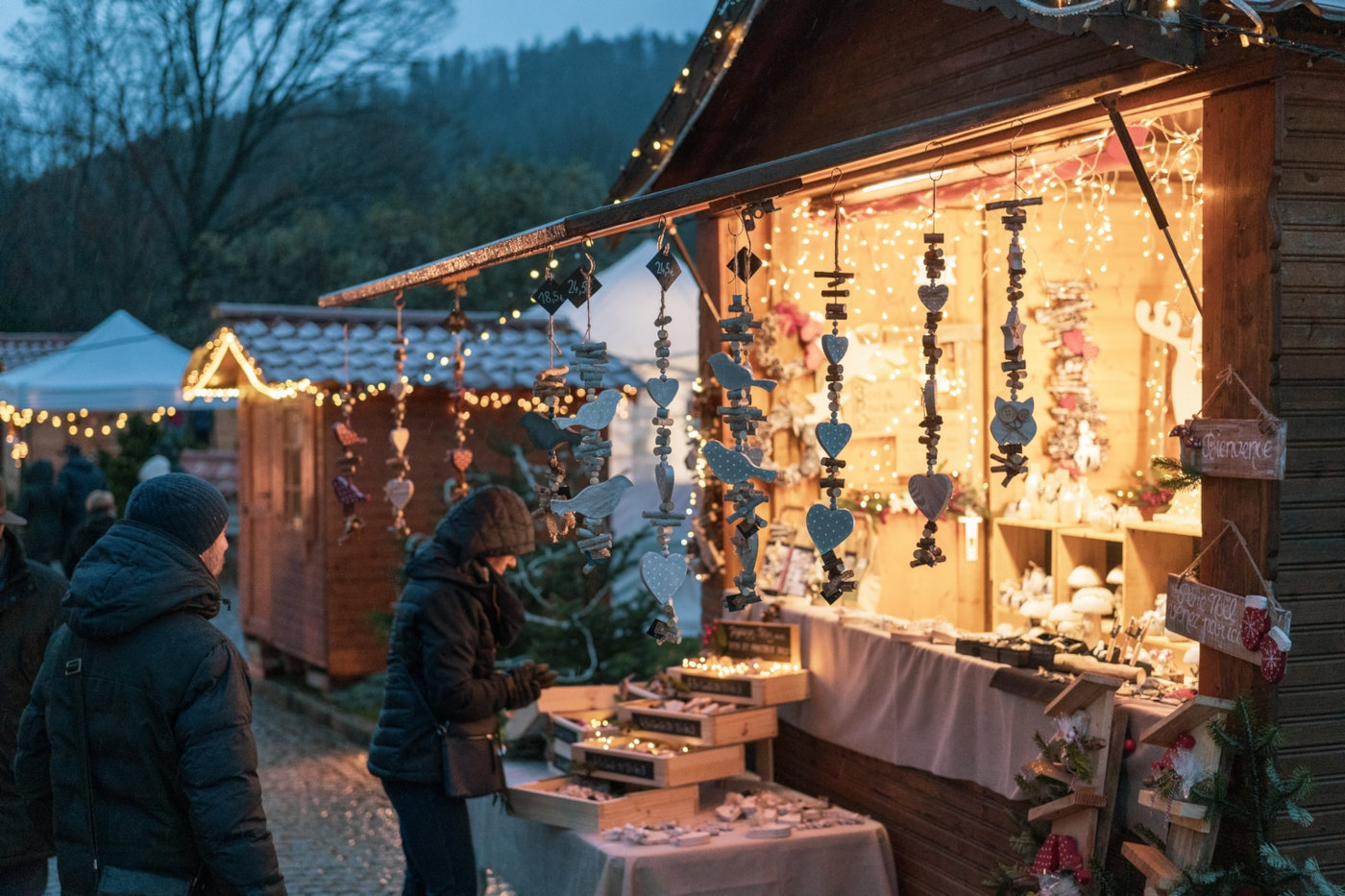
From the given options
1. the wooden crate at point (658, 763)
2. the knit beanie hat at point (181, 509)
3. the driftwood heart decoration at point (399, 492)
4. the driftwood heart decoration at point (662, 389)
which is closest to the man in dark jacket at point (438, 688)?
the wooden crate at point (658, 763)

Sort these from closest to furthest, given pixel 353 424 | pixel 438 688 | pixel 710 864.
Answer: pixel 438 688 → pixel 710 864 → pixel 353 424

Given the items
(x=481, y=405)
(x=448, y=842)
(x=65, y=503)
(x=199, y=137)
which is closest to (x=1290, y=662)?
(x=448, y=842)

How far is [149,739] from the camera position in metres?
3.36

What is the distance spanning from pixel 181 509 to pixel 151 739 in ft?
1.97

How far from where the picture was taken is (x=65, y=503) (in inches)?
536

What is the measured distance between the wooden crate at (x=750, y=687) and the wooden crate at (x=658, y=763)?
0.27 meters

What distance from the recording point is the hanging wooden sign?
3.70m

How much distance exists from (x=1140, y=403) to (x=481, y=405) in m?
6.96

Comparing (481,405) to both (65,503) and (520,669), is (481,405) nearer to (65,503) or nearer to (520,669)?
(65,503)

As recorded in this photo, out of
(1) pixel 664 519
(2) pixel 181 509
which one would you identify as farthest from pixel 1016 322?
(2) pixel 181 509

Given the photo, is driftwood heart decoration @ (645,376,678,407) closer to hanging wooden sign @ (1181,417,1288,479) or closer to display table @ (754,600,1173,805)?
hanging wooden sign @ (1181,417,1288,479)

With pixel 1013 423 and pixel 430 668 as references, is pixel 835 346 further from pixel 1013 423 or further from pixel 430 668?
pixel 430 668

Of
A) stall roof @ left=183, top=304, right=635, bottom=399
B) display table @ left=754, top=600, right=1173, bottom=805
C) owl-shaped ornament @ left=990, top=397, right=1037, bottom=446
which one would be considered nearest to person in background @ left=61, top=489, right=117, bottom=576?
stall roof @ left=183, top=304, right=635, bottom=399

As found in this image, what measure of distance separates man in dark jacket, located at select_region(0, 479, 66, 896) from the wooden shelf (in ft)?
11.5
